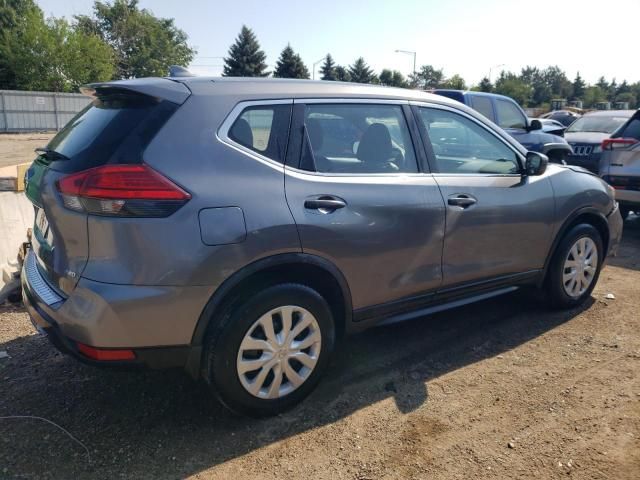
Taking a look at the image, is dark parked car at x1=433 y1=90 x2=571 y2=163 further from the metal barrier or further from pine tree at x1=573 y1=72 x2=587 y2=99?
pine tree at x1=573 y1=72 x2=587 y2=99

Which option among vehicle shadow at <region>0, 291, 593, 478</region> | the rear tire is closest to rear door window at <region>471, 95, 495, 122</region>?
the rear tire

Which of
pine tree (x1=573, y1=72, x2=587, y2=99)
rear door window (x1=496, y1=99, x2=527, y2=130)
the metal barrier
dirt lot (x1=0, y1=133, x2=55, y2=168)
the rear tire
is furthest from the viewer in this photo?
pine tree (x1=573, y1=72, x2=587, y2=99)

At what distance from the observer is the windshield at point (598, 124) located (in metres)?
10.5

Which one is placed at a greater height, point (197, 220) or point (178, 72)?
point (178, 72)

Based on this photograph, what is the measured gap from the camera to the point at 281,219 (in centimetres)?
280

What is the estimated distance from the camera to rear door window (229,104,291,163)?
284 cm

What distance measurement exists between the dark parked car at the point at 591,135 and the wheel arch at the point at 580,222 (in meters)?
4.46

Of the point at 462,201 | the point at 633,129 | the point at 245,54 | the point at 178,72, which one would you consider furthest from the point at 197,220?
the point at 245,54

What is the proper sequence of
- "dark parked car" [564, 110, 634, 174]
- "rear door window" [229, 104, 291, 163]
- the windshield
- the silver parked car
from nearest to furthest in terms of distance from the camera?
"rear door window" [229, 104, 291, 163]
the silver parked car
"dark parked car" [564, 110, 634, 174]
the windshield

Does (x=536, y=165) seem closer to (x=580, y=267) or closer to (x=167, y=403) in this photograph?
(x=580, y=267)

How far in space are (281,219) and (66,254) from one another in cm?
105

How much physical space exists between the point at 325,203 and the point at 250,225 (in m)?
0.48

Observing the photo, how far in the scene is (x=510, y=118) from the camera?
34.1 feet

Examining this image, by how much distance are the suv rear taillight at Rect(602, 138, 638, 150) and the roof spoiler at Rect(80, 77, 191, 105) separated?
6601 millimetres
